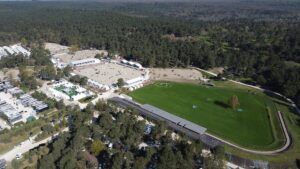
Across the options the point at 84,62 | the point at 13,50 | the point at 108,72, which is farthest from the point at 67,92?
the point at 13,50

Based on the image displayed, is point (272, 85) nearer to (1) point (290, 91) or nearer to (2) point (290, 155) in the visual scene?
(1) point (290, 91)

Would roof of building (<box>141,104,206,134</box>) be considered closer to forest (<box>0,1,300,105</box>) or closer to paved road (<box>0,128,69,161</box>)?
paved road (<box>0,128,69,161</box>)

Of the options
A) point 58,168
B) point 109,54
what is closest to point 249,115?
point 58,168

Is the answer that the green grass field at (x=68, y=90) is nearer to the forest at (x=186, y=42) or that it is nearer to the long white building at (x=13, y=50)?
the forest at (x=186, y=42)

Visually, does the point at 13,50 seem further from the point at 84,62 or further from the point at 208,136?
the point at 208,136

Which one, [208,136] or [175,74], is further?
[175,74]

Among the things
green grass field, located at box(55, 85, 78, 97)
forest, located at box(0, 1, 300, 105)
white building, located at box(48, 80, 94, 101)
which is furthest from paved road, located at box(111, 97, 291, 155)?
green grass field, located at box(55, 85, 78, 97)
